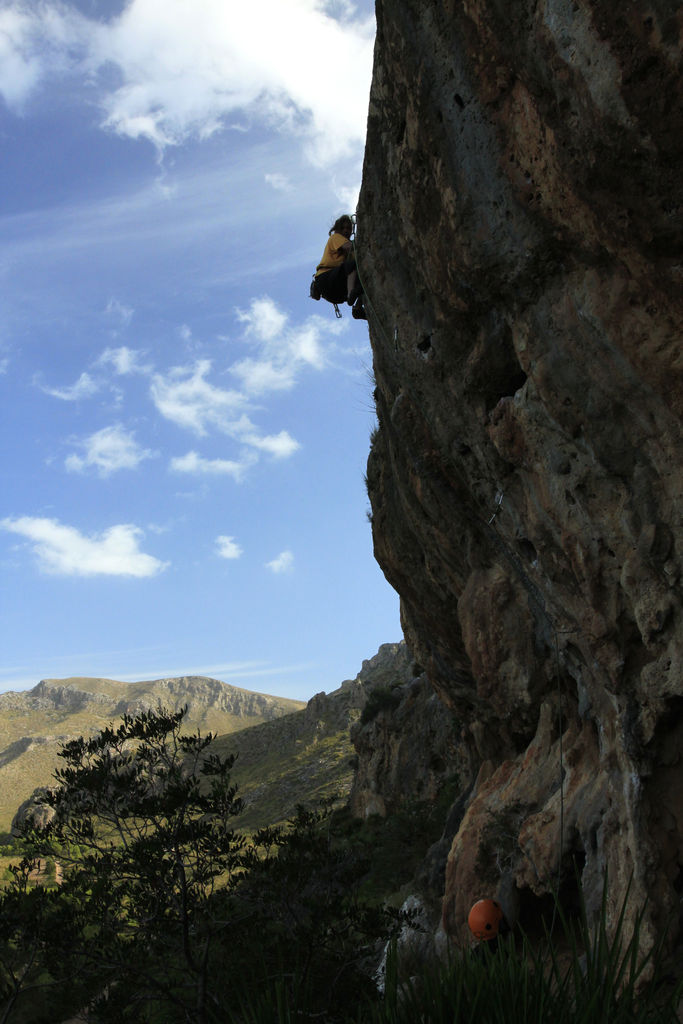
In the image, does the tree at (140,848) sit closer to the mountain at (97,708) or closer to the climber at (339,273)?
the climber at (339,273)

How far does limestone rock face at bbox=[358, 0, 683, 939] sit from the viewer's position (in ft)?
17.2

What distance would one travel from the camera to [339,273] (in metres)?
10.8

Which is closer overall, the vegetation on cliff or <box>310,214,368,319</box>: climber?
the vegetation on cliff

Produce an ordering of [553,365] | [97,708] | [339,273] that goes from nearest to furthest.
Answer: [553,365], [339,273], [97,708]

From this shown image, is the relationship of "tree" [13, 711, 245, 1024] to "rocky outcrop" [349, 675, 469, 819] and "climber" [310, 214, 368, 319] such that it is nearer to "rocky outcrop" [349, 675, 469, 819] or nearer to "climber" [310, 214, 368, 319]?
"climber" [310, 214, 368, 319]

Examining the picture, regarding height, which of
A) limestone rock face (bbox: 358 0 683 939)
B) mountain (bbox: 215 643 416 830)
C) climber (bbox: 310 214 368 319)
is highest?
climber (bbox: 310 214 368 319)

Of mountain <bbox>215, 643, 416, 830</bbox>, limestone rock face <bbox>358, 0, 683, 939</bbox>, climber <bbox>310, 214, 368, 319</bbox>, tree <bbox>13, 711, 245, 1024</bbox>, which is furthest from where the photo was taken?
mountain <bbox>215, 643, 416, 830</bbox>

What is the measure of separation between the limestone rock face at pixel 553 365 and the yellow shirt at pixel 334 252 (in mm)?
1365

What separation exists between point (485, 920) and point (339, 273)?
9.18 m

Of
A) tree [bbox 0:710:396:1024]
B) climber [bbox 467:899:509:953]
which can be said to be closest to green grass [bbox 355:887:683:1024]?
tree [bbox 0:710:396:1024]

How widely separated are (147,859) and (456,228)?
7.79 meters

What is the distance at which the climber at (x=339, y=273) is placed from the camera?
415 inches

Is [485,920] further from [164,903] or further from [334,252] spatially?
[334,252]

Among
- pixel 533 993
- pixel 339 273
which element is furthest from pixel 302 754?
pixel 533 993
